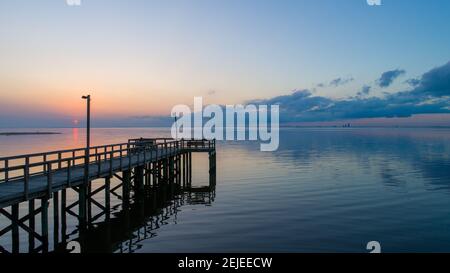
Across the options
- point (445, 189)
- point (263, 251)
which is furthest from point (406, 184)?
point (263, 251)

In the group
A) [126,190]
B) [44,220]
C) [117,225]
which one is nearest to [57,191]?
[44,220]

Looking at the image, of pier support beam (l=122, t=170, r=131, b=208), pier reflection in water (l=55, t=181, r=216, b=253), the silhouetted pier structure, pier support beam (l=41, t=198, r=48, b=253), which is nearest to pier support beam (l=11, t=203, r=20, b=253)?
the silhouetted pier structure

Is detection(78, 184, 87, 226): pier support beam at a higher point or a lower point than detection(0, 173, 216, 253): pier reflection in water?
higher

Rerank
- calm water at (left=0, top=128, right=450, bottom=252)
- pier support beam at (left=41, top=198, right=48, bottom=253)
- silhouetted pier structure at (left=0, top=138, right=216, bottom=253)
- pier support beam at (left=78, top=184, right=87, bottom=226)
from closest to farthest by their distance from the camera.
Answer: silhouetted pier structure at (left=0, top=138, right=216, bottom=253)
pier support beam at (left=41, top=198, right=48, bottom=253)
calm water at (left=0, top=128, right=450, bottom=252)
pier support beam at (left=78, top=184, right=87, bottom=226)

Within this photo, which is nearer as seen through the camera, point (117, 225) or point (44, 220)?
point (44, 220)

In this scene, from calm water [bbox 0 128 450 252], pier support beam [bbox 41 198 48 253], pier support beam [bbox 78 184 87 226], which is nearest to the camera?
pier support beam [bbox 41 198 48 253]

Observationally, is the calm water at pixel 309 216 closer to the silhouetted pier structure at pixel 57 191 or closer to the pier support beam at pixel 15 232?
the silhouetted pier structure at pixel 57 191

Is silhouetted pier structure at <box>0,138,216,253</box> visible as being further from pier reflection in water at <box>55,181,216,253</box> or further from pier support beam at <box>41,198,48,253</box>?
pier reflection in water at <box>55,181,216,253</box>

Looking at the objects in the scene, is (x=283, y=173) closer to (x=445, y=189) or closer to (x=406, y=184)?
(x=406, y=184)

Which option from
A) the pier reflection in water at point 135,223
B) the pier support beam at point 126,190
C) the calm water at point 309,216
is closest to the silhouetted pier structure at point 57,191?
the pier support beam at point 126,190

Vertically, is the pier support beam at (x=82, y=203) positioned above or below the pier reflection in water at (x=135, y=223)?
above

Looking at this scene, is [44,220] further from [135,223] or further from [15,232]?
[135,223]

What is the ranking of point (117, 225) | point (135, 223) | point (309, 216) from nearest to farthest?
Answer: point (117, 225) → point (135, 223) → point (309, 216)

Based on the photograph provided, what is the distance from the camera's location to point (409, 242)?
52.7ft
